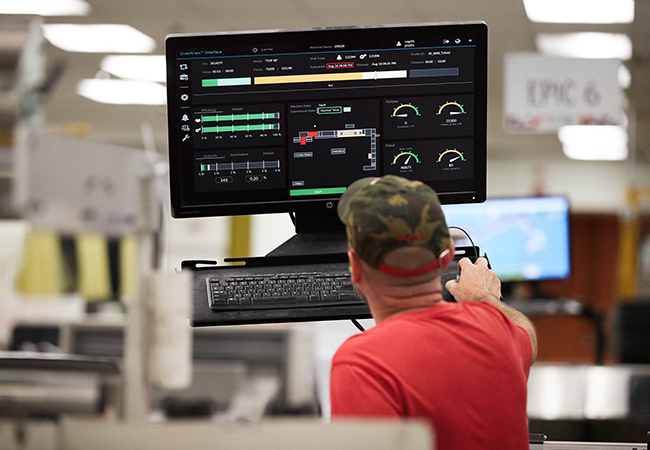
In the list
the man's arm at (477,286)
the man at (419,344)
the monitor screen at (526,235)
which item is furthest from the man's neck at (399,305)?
the monitor screen at (526,235)

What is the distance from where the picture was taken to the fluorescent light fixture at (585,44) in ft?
18.9

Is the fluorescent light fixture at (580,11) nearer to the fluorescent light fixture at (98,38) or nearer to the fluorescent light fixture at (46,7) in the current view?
the fluorescent light fixture at (98,38)

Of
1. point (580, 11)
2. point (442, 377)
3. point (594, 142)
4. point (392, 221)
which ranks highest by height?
point (580, 11)

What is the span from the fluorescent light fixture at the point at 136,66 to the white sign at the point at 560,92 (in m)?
3.26

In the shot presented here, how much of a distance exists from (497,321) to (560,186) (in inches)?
393

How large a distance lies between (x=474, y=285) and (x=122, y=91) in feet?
21.9

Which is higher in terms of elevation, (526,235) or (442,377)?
(526,235)

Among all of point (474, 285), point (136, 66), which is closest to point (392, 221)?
point (474, 285)

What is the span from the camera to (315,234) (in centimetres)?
161

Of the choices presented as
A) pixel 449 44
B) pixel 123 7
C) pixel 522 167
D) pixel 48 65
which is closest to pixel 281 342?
pixel 449 44

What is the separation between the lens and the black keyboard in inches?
56.2

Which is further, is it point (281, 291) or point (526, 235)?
point (526, 235)

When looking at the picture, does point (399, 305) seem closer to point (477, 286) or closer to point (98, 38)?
point (477, 286)

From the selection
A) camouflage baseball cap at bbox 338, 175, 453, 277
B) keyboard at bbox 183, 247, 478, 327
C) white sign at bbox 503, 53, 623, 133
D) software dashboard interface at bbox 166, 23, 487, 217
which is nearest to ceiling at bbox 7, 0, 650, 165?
white sign at bbox 503, 53, 623, 133
